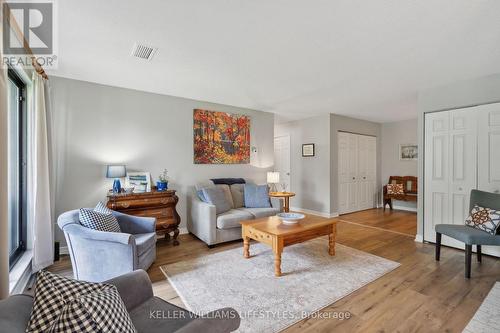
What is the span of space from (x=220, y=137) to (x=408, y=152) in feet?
16.2

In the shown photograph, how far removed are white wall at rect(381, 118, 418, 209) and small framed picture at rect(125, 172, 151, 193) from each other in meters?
6.14

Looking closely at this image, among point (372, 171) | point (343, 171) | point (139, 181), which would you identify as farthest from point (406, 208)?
point (139, 181)

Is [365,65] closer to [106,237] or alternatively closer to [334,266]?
[334,266]

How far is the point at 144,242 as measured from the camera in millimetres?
2508

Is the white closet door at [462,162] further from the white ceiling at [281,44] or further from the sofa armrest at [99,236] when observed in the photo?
the sofa armrest at [99,236]

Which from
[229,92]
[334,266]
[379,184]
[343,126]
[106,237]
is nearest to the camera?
[106,237]

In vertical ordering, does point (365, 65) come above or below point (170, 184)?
above

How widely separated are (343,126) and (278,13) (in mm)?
4358

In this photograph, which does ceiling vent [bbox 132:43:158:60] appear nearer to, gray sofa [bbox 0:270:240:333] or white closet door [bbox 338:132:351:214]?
gray sofa [bbox 0:270:240:333]

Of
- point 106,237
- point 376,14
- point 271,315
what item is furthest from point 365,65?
point 106,237

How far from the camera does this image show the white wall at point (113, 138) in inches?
131

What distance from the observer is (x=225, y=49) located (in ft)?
8.11

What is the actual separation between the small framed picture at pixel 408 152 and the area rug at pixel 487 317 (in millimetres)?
4558

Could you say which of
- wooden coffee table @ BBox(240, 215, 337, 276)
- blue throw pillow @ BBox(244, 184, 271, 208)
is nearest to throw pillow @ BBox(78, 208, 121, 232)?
wooden coffee table @ BBox(240, 215, 337, 276)
